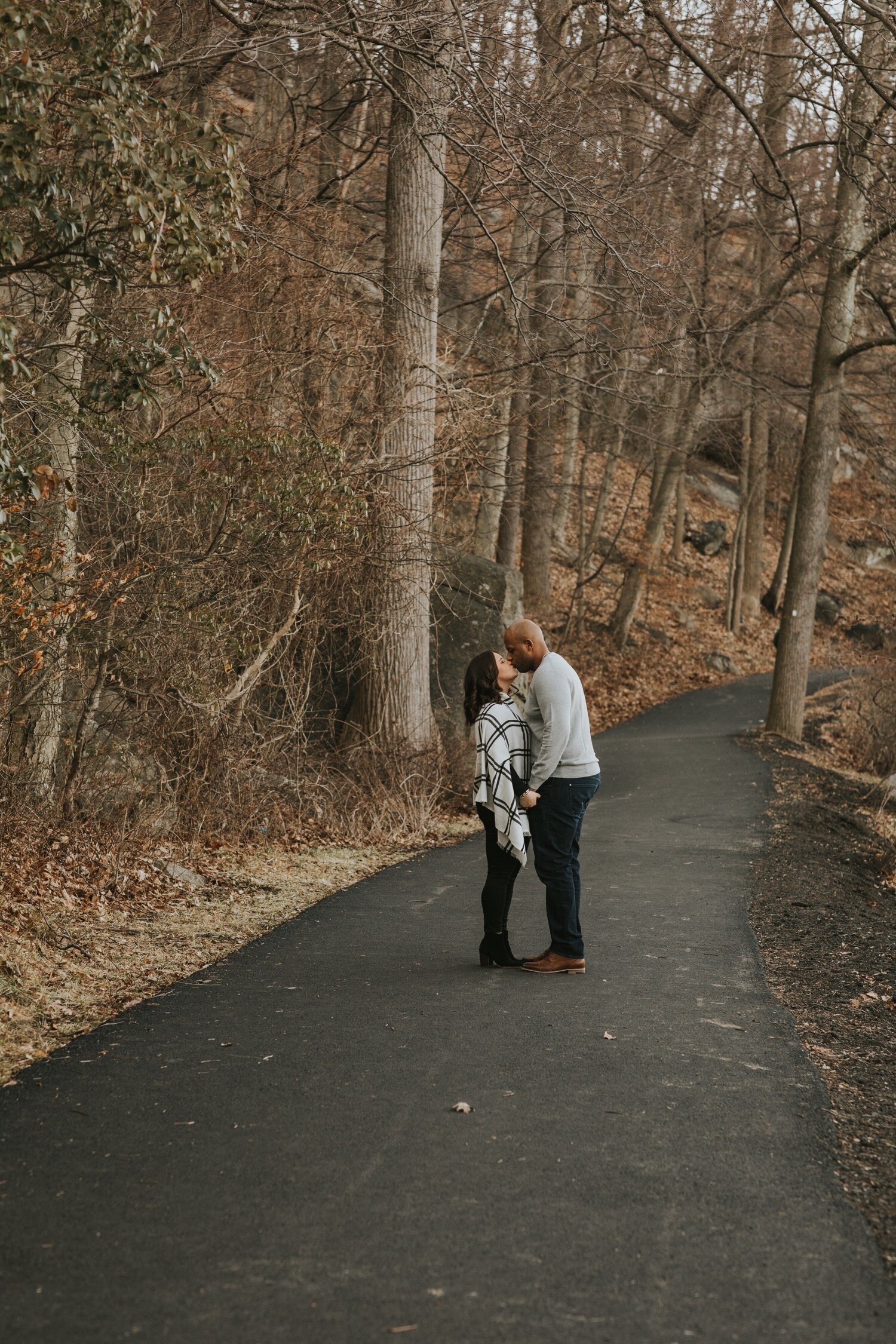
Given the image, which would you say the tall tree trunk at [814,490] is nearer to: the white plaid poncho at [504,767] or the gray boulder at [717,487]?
the white plaid poncho at [504,767]

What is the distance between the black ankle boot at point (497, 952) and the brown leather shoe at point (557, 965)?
138 mm

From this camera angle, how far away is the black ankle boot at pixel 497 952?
720cm

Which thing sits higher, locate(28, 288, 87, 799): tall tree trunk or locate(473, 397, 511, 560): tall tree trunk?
locate(473, 397, 511, 560): tall tree trunk

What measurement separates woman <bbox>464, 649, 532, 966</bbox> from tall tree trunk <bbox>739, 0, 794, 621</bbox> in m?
5.51

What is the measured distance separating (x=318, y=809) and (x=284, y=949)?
4.93m

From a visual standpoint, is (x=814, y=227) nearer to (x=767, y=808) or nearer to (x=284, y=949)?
(x=767, y=808)

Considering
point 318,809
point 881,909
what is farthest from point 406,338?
point 881,909

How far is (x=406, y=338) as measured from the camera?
14.0 metres

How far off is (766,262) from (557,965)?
80.9 feet

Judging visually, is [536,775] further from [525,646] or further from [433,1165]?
[433,1165]

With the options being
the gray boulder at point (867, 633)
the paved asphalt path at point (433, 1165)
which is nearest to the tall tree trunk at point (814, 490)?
the gray boulder at point (867, 633)

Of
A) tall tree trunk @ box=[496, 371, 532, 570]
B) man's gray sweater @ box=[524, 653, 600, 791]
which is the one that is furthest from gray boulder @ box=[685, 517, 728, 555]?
man's gray sweater @ box=[524, 653, 600, 791]

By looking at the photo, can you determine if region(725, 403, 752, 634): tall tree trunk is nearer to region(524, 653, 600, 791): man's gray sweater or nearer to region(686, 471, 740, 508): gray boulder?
region(686, 471, 740, 508): gray boulder

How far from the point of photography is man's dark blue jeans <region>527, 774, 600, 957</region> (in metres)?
6.97
